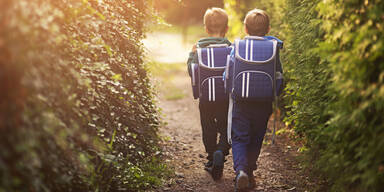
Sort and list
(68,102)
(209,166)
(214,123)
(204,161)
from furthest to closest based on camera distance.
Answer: (204,161)
(209,166)
(214,123)
(68,102)

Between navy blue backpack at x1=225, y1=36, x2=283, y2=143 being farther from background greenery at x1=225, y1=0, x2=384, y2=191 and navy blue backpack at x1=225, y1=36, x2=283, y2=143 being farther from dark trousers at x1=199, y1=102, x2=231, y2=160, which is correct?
dark trousers at x1=199, y1=102, x2=231, y2=160

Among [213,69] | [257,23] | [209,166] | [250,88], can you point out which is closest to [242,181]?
[250,88]

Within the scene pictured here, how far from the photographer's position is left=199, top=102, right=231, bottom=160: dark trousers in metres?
4.51

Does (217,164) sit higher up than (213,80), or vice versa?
(213,80)

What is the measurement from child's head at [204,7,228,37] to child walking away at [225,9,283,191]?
18.7 inches

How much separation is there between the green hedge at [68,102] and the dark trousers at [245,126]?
940 millimetres

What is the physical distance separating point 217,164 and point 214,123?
0.52 m

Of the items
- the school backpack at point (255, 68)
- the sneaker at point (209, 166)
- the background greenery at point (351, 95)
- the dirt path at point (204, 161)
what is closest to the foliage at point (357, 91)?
the background greenery at point (351, 95)

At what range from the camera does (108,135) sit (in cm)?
366

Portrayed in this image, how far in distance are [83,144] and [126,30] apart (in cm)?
153

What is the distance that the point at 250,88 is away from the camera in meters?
3.81

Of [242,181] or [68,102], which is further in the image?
[242,181]

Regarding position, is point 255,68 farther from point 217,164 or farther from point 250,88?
point 217,164

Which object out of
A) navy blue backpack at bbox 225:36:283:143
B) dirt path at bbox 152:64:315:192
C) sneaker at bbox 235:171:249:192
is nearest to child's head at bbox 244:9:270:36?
navy blue backpack at bbox 225:36:283:143
